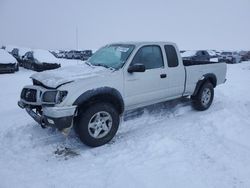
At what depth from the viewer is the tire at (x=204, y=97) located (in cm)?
700

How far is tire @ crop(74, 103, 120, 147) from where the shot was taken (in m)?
4.54

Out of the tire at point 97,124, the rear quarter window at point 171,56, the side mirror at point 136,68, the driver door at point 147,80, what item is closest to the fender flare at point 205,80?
the rear quarter window at point 171,56

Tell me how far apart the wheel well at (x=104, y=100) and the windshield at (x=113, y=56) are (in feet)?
2.18

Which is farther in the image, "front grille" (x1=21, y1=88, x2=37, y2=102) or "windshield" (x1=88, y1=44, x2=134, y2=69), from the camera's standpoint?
"windshield" (x1=88, y1=44, x2=134, y2=69)

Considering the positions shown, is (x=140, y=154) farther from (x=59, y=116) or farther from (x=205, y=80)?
(x=205, y=80)

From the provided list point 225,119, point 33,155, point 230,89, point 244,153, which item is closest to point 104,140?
point 33,155

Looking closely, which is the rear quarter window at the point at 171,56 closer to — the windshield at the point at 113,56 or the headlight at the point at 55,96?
the windshield at the point at 113,56

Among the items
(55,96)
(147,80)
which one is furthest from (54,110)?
(147,80)

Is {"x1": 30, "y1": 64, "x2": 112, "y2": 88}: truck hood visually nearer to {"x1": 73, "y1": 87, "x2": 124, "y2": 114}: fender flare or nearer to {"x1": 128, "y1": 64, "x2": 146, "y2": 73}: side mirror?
{"x1": 73, "y1": 87, "x2": 124, "y2": 114}: fender flare

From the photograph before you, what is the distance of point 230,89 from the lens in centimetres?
1005

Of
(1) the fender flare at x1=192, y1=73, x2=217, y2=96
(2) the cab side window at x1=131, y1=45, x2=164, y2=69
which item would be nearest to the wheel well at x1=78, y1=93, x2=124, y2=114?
(2) the cab side window at x1=131, y1=45, x2=164, y2=69

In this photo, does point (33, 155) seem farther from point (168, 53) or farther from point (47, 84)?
point (168, 53)

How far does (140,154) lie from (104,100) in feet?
4.15

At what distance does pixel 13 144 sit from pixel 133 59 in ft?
9.59
